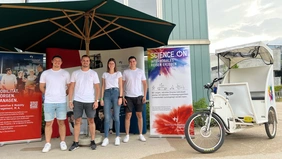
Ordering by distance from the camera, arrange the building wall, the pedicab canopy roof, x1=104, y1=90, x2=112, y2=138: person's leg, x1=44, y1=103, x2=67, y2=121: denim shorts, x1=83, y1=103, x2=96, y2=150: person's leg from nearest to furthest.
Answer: x1=44, y1=103, x2=67, y2=121: denim shorts
x1=83, y1=103, x2=96, y2=150: person's leg
the pedicab canopy roof
x1=104, y1=90, x2=112, y2=138: person's leg
the building wall

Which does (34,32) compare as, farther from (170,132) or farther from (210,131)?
(210,131)

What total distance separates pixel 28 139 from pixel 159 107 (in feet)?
9.14

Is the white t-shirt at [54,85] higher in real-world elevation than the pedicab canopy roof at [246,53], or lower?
lower

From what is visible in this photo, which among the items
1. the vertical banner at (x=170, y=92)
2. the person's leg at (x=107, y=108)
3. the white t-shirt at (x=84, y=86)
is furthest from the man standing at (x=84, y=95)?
the vertical banner at (x=170, y=92)

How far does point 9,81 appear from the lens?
4727 millimetres

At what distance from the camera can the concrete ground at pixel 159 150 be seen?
3598mm

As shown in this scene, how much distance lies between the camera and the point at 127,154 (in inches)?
148

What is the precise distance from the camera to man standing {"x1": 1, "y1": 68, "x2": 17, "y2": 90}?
468cm

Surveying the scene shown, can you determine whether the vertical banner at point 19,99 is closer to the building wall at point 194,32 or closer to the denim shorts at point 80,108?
the denim shorts at point 80,108

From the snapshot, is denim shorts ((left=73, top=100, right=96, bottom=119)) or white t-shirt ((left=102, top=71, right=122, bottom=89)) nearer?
denim shorts ((left=73, top=100, right=96, bottom=119))

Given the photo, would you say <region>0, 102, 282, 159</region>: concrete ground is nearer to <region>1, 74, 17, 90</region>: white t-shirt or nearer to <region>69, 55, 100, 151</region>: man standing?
<region>69, 55, 100, 151</region>: man standing

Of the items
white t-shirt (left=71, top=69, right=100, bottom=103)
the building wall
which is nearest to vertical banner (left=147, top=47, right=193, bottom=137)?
white t-shirt (left=71, top=69, right=100, bottom=103)

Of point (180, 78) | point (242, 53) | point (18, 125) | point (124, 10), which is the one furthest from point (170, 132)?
point (18, 125)

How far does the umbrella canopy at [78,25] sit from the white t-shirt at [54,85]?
0.84 metres
